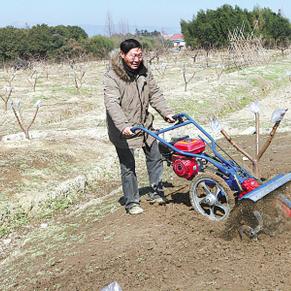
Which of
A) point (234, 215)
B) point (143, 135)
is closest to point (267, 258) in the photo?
point (234, 215)

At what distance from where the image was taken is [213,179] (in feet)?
12.9

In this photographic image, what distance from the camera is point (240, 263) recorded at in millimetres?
3410

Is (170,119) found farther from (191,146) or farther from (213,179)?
(213,179)

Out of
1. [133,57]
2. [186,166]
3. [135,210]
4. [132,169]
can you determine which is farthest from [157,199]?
[133,57]

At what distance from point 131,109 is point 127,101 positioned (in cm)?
10

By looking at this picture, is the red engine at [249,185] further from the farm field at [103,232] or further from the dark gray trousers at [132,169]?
the dark gray trousers at [132,169]

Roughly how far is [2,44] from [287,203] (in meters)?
43.4

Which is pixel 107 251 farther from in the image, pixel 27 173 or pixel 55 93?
pixel 55 93

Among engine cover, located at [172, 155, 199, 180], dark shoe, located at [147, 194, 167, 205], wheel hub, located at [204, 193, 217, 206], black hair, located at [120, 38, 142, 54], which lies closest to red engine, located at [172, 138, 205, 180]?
engine cover, located at [172, 155, 199, 180]

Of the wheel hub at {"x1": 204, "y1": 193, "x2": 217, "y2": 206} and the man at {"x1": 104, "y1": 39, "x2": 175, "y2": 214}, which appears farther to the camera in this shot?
the man at {"x1": 104, "y1": 39, "x2": 175, "y2": 214}

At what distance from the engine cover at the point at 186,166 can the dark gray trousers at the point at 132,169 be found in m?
0.45

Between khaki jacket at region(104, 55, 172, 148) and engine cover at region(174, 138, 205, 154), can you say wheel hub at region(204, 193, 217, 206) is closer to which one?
engine cover at region(174, 138, 205, 154)

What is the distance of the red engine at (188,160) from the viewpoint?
4.24 metres

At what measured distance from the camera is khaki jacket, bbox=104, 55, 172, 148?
170 inches
